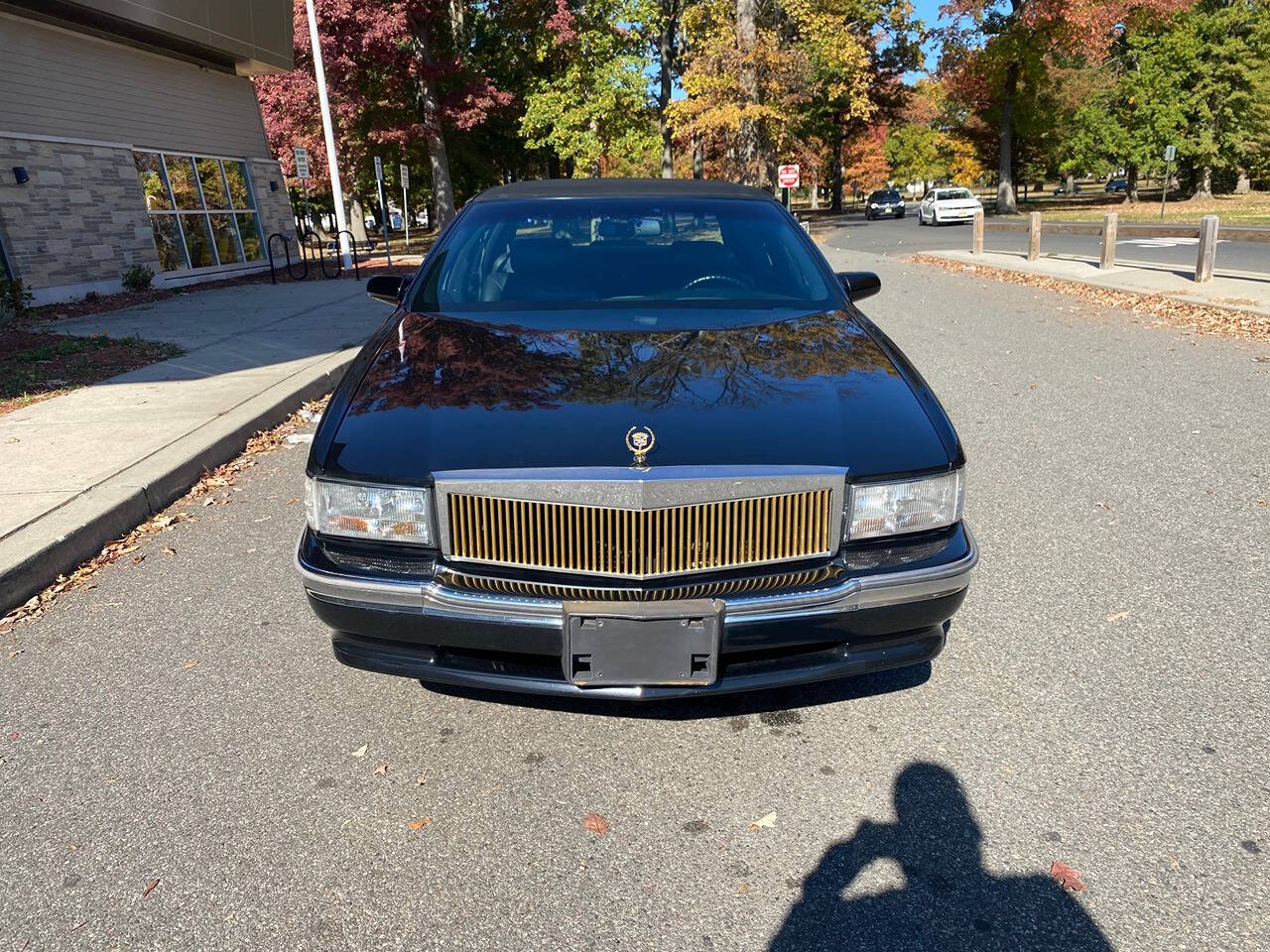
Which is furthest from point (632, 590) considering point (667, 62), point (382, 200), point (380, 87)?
point (667, 62)

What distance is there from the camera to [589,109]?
30891mm

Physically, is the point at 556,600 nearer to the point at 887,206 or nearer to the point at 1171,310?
the point at 1171,310

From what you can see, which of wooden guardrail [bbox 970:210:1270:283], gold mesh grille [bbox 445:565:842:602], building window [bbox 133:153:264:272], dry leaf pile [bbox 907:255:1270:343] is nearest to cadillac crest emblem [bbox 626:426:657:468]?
gold mesh grille [bbox 445:565:842:602]

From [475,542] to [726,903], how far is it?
1115mm

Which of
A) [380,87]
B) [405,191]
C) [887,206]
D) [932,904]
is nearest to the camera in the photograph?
[932,904]

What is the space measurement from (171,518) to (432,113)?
25.6 m

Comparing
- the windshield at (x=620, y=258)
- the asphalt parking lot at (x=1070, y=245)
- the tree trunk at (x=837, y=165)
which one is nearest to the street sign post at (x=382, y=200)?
the asphalt parking lot at (x=1070, y=245)

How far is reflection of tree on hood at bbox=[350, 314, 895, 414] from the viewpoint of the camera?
8.73 ft

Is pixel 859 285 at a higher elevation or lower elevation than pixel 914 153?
lower

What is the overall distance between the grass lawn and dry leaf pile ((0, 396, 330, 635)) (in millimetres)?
2118

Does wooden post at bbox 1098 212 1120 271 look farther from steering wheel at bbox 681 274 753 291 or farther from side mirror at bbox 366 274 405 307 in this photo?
side mirror at bbox 366 274 405 307

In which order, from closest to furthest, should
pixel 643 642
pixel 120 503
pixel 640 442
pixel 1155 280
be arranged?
pixel 643 642, pixel 640 442, pixel 120 503, pixel 1155 280

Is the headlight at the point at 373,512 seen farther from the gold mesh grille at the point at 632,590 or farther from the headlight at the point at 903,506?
the headlight at the point at 903,506

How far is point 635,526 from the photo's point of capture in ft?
7.55
